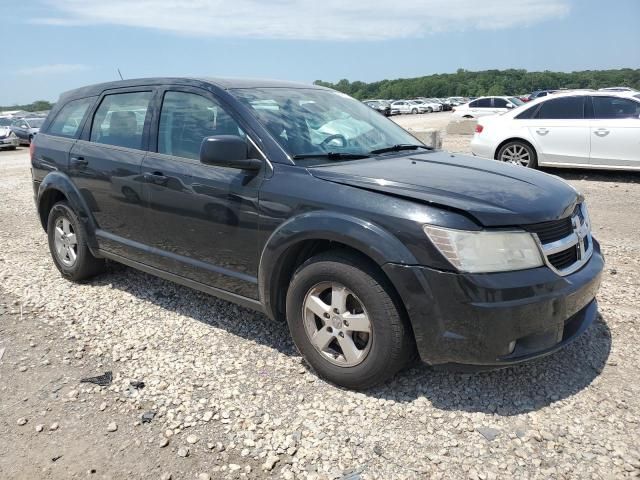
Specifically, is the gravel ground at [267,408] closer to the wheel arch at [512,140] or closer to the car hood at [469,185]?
the car hood at [469,185]

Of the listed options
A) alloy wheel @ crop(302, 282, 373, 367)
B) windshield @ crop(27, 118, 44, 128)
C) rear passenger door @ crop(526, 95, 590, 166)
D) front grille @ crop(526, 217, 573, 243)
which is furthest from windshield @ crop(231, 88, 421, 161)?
windshield @ crop(27, 118, 44, 128)

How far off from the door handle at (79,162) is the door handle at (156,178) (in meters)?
0.94

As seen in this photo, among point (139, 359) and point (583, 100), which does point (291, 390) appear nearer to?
point (139, 359)

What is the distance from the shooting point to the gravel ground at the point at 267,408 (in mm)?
2537

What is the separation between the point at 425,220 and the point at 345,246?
547mm

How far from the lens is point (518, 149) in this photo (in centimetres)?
998

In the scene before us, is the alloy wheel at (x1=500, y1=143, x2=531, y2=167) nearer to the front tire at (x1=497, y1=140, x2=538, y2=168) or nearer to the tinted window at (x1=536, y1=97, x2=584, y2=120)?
the front tire at (x1=497, y1=140, x2=538, y2=168)

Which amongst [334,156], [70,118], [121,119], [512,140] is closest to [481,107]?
[512,140]

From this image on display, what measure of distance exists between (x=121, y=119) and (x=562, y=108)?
8089 mm

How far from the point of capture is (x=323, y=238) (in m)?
2.95

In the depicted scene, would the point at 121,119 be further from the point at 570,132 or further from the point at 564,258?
the point at 570,132

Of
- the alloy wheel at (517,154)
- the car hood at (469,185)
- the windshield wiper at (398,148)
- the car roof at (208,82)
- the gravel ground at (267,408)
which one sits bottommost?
the gravel ground at (267,408)

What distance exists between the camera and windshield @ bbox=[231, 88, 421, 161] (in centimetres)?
342

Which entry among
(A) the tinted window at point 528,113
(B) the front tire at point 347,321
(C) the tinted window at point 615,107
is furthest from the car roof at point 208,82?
(C) the tinted window at point 615,107
